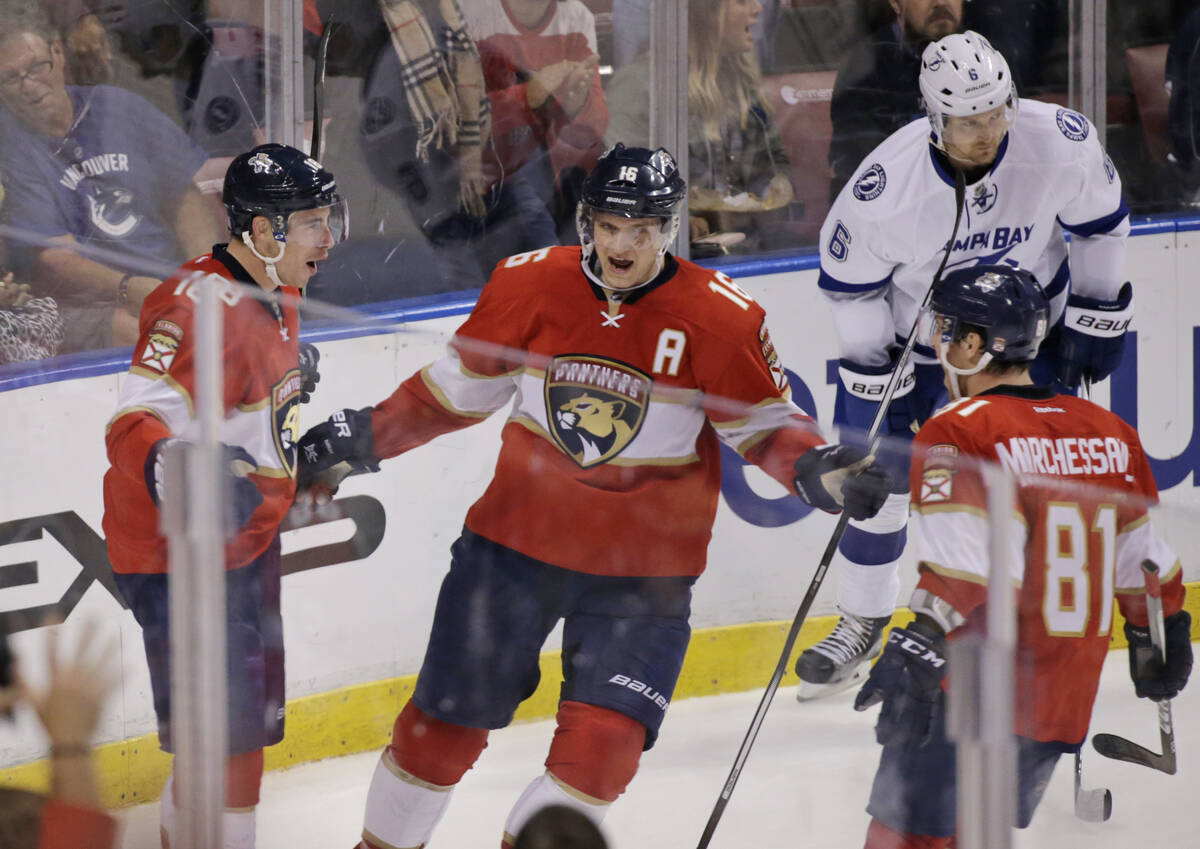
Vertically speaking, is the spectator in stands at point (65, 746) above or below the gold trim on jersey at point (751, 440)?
below

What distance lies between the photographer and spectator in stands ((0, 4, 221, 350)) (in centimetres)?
318

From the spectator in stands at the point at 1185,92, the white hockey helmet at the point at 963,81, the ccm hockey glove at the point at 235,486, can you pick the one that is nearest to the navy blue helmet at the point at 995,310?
the white hockey helmet at the point at 963,81

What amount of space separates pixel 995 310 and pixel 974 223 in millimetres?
819

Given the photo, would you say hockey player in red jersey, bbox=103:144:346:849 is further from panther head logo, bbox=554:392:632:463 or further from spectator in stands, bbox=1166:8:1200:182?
spectator in stands, bbox=1166:8:1200:182

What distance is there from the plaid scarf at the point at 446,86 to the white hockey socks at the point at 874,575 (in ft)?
7.13

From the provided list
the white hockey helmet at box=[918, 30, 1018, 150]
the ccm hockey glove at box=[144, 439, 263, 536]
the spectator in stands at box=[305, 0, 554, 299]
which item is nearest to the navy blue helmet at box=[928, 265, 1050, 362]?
the white hockey helmet at box=[918, 30, 1018, 150]

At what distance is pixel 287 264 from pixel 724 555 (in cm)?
104

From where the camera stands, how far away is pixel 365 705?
1.88m

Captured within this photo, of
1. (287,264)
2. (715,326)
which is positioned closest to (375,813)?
(715,326)

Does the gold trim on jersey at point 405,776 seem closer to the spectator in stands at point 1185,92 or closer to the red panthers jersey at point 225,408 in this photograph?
the red panthers jersey at point 225,408

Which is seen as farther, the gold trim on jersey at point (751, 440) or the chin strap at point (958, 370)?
the chin strap at point (958, 370)

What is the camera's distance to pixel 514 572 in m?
1.91

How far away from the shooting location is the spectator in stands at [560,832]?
1585 millimetres

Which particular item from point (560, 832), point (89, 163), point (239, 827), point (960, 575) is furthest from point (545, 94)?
point (960, 575)
